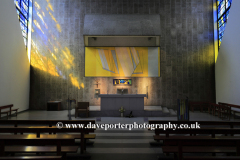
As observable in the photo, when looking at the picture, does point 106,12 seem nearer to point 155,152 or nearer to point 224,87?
point 224,87

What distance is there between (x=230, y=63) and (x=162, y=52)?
4.06 m

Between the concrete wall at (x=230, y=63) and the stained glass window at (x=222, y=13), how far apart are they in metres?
1.12

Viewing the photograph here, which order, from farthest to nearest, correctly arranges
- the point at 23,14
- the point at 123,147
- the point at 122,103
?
the point at 23,14
the point at 122,103
the point at 123,147

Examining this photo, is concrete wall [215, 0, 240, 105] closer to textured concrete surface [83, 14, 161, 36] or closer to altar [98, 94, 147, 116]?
textured concrete surface [83, 14, 161, 36]

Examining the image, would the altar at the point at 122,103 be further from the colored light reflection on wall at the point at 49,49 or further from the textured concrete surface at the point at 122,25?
the textured concrete surface at the point at 122,25

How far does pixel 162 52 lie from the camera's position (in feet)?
40.2

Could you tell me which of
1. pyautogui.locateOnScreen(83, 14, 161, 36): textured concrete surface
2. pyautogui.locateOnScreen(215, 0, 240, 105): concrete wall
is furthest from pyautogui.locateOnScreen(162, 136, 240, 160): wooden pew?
pyautogui.locateOnScreen(83, 14, 161, 36): textured concrete surface

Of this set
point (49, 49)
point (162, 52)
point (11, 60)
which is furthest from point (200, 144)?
point (49, 49)

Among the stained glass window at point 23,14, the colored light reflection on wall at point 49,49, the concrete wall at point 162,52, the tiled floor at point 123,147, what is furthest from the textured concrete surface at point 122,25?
the tiled floor at point 123,147

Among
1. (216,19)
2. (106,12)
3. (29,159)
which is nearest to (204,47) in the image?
(216,19)

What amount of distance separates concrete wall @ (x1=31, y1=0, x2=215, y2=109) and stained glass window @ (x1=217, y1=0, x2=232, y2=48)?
56 centimetres

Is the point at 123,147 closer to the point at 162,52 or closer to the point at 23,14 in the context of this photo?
the point at 162,52

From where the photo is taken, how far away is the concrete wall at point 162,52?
1209 centimetres

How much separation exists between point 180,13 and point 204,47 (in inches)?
111
